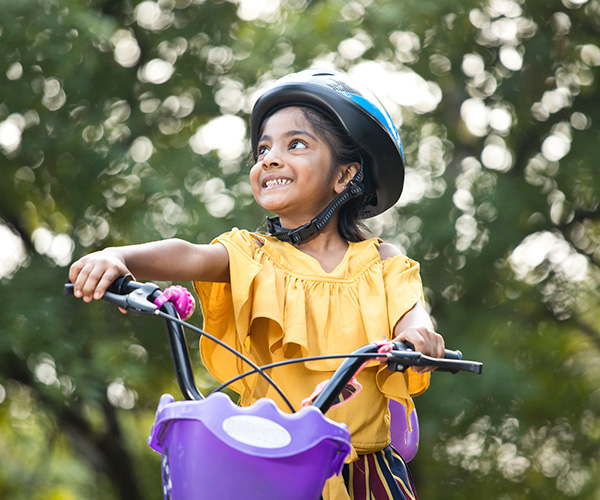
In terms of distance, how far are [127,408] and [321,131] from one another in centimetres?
685

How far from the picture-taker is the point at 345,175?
3141 millimetres

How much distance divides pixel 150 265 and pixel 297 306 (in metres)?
0.51

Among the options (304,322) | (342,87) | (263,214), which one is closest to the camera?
(304,322)

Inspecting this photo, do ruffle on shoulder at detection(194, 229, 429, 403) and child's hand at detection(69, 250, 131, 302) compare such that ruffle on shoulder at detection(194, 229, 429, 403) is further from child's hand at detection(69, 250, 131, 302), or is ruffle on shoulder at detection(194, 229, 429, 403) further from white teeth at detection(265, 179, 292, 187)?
child's hand at detection(69, 250, 131, 302)

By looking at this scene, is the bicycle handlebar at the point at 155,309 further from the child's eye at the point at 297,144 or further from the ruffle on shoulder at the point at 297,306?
the child's eye at the point at 297,144

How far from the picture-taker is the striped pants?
2.71 m

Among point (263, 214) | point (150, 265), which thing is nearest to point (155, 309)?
point (150, 265)

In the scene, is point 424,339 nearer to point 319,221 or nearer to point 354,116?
point 319,221

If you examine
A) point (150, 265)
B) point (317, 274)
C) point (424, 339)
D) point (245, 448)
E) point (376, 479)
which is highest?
point (245, 448)

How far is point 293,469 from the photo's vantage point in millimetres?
1906

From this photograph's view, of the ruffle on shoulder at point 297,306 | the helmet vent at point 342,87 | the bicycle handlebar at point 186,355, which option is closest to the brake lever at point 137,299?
the bicycle handlebar at point 186,355

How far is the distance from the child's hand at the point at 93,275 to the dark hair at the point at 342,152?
3.57 ft

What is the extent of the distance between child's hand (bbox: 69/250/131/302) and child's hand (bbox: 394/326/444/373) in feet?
2.65

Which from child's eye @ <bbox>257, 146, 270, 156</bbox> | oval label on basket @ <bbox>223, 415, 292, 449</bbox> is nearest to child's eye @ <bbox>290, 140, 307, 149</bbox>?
child's eye @ <bbox>257, 146, 270, 156</bbox>
